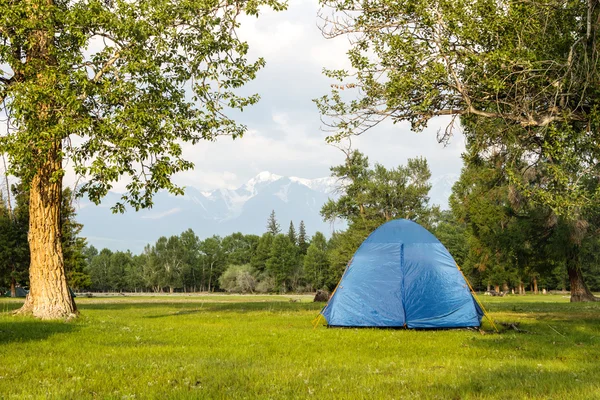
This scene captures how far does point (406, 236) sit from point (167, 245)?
14532 centimetres

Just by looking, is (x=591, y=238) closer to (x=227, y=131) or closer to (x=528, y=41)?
(x=528, y=41)

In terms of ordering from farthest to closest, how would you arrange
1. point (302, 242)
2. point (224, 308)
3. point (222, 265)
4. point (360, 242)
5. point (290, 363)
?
point (222, 265) < point (302, 242) < point (360, 242) < point (224, 308) < point (290, 363)

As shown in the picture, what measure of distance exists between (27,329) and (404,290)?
12.1 metres

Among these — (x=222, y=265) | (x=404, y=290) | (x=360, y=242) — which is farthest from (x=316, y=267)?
(x=404, y=290)

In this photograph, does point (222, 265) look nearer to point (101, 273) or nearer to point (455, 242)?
point (101, 273)

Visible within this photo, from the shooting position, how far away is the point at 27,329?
14.9m

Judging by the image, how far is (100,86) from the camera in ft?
59.9

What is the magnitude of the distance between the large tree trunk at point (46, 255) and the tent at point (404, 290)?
9977 mm

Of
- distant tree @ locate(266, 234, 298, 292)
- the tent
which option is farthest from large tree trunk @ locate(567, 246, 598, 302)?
distant tree @ locate(266, 234, 298, 292)

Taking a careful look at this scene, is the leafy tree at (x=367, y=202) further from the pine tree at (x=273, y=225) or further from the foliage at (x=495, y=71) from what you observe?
the pine tree at (x=273, y=225)

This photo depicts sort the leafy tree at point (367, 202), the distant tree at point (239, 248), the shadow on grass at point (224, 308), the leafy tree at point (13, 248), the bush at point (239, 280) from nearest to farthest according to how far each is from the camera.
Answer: the shadow on grass at point (224, 308), the leafy tree at point (13, 248), the leafy tree at point (367, 202), the bush at point (239, 280), the distant tree at point (239, 248)

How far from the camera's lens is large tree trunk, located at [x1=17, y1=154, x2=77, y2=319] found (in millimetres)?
18547

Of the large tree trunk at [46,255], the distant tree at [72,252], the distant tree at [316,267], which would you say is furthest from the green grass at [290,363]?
the distant tree at [316,267]

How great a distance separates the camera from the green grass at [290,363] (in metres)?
7.67
